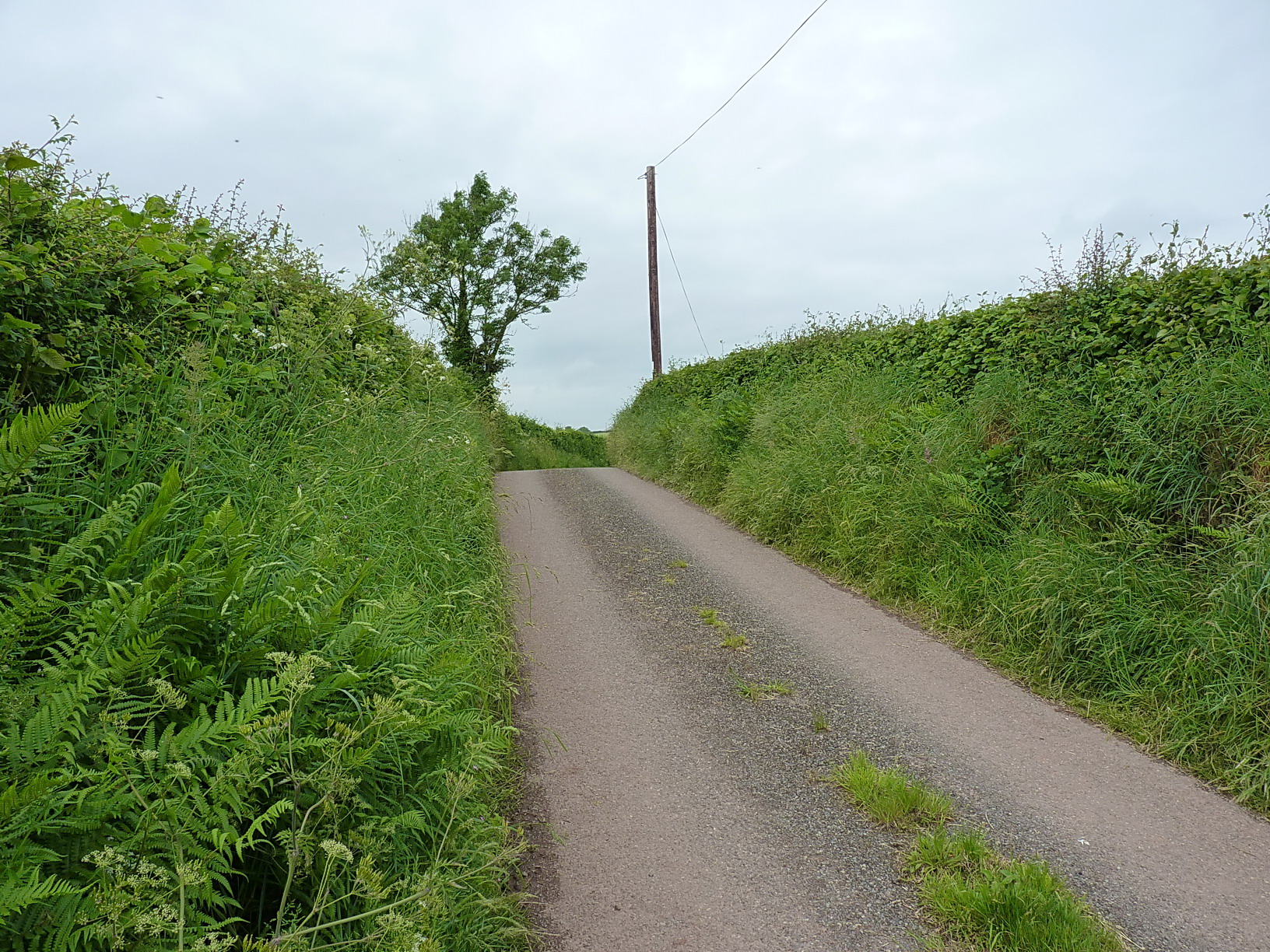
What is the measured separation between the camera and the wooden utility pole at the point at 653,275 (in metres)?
19.6

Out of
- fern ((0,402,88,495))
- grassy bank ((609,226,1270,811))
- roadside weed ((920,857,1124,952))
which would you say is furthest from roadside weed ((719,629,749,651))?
fern ((0,402,88,495))

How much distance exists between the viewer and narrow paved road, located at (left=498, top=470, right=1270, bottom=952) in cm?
270

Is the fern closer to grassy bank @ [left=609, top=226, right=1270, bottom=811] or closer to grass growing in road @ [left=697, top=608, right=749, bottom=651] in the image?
grass growing in road @ [left=697, top=608, right=749, bottom=651]

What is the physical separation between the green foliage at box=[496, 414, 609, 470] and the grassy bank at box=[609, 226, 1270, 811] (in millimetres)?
9822

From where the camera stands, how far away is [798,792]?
351 centimetres

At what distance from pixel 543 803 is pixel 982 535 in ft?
13.5

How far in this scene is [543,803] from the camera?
3408mm

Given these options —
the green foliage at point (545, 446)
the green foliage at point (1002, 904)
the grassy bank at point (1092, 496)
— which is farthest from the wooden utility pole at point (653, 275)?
the green foliage at point (1002, 904)

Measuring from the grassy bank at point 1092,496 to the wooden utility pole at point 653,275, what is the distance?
468 inches

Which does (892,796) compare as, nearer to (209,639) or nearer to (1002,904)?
(1002,904)

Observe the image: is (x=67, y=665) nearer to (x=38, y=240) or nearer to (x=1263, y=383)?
(x=38, y=240)

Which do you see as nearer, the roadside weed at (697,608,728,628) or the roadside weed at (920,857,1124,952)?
the roadside weed at (920,857,1124,952)

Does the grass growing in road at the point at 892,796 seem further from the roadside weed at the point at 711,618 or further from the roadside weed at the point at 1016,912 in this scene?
the roadside weed at the point at 711,618

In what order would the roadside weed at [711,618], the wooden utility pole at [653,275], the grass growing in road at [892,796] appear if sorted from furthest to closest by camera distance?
the wooden utility pole at [653,275]
the roadside weed at [711,618]
the grass growing in road at [892,796]
